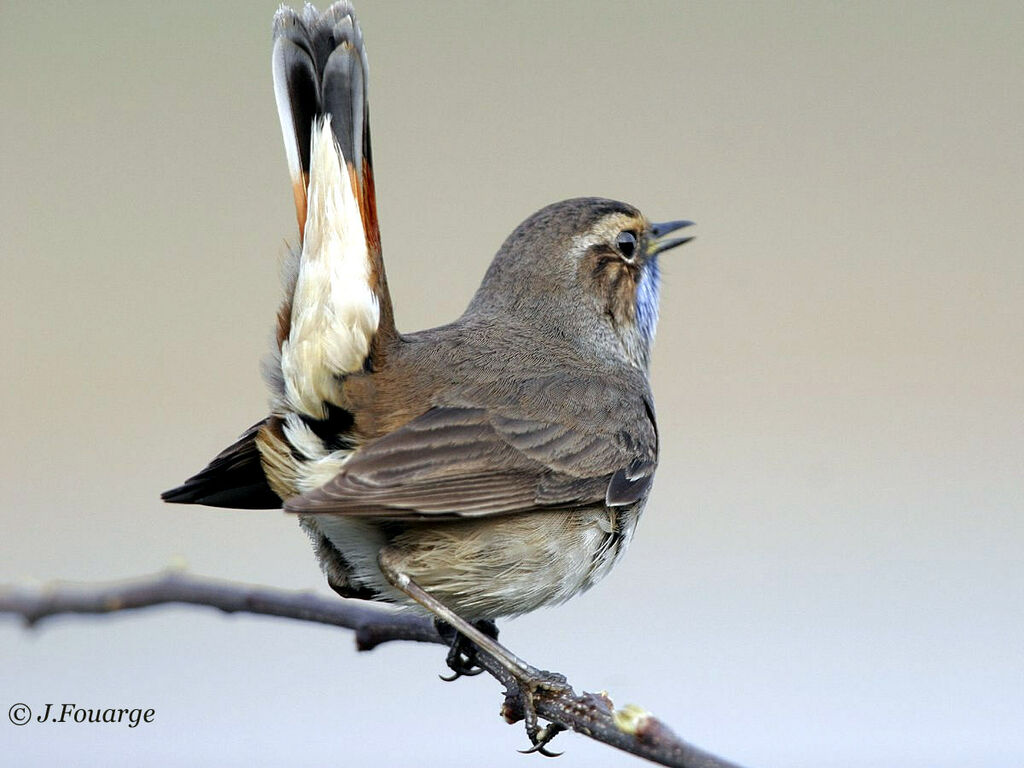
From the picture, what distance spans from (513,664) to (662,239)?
1853 mm

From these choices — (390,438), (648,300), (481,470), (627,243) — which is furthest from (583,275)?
(390,438)

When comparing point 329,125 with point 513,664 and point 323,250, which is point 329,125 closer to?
point 323,250

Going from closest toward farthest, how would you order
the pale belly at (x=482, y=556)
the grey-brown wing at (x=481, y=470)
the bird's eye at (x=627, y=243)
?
the grey-brown wing at (x=481, y=470) < the pale belly at (x=482, y=556) < the bird's eye at (x=627, y=243)

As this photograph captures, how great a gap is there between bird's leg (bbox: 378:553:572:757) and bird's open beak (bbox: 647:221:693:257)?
172 cm

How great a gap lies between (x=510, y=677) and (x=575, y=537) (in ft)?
1.49

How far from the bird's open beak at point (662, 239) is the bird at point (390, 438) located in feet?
2.59

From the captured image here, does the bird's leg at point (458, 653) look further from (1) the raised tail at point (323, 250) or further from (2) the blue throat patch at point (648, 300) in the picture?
(2) the blue throat patch at point (648, 300)

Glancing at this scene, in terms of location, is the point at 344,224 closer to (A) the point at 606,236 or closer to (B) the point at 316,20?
(B) the point at 316,20

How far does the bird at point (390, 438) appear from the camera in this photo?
9.56ft

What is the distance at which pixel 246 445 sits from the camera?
322cm

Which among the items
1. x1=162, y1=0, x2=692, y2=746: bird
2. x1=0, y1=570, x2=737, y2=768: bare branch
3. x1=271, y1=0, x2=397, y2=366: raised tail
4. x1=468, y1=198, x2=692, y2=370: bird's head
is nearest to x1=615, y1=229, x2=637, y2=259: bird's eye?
x1=468, y1=198, x2=692, y2=370: bird's head

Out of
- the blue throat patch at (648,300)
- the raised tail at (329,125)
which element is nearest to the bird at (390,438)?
the raised tail at (329,125)

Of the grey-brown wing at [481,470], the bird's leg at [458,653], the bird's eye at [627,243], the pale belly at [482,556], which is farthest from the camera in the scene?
the bird's eye at [627,243]

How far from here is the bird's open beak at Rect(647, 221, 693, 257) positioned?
13.5 feet
